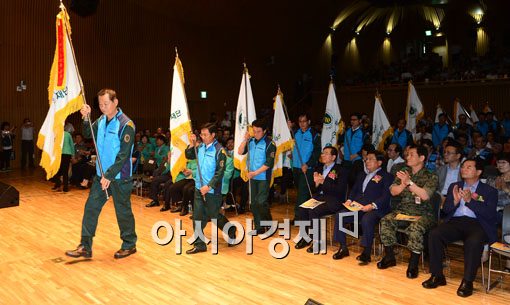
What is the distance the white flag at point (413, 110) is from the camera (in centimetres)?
1059

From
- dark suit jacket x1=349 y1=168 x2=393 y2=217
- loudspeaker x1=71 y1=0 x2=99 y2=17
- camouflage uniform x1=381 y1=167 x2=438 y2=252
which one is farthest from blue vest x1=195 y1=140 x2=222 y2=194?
loudspeaker x1=71 y1=0 x2=99 y2=17

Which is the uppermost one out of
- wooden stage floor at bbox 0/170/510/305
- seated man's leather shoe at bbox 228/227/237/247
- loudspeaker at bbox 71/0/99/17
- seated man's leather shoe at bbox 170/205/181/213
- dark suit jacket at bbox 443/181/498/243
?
loudspeaker at bbox 71/0/99/17

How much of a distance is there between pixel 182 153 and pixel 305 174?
1709mm

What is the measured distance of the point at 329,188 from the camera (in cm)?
595

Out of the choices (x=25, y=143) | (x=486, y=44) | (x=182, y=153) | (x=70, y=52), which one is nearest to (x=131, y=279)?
(x=182, y=153)

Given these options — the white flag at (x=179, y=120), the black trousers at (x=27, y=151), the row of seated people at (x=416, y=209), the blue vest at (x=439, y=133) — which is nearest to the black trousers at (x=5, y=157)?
the black trousers at (x=27, y=151)

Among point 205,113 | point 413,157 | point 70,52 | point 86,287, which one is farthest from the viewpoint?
point 205,113

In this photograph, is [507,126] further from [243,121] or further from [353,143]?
[243,121]

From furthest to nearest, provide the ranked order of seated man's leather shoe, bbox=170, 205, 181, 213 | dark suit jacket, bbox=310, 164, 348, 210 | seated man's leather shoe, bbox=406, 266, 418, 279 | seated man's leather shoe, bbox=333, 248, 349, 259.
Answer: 1. seated man's leather shoe, bbox=170, 205, 181, 213
2. dark suit jacket, bbox=310, 164, 348, 210
3. seated man's leather shoe, bbox=333, 248, 349, 259
4. seated man's leather shoe, bbox=406, 266, 418, 279

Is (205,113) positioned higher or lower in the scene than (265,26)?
lower

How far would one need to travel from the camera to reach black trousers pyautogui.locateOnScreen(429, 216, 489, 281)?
4.39 metres

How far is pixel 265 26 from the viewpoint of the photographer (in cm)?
1956

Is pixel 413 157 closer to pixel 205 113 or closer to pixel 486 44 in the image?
pixel 205 113

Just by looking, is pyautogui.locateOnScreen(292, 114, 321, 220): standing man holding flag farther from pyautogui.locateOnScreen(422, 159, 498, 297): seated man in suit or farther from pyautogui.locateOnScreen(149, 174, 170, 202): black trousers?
pyautogui.locateOnScreen(149, 174, 170, 202): black trousers
